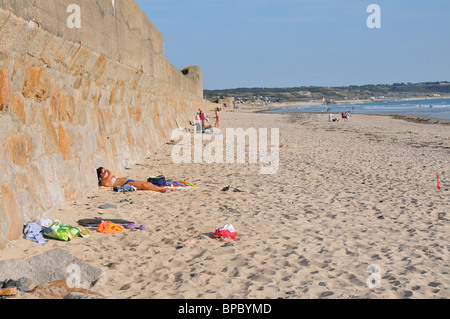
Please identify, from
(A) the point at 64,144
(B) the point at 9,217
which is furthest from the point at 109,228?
(A) the point at 64,144

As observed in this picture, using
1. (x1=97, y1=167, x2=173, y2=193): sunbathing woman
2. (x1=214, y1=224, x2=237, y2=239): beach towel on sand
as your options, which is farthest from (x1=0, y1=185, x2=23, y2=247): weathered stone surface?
(x1=97, y1=167, x2=173, y2=193): sunbathing woman

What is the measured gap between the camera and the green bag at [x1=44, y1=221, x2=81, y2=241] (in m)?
4.27

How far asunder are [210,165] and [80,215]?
523 cm

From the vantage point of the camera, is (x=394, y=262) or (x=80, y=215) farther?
(x=80, y=215)

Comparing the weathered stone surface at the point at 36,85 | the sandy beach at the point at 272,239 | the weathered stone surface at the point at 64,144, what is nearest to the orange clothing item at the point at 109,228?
the sandy beach at the point at 272,239

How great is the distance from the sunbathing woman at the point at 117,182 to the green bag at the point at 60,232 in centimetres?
227

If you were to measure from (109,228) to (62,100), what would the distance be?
78.6 inches

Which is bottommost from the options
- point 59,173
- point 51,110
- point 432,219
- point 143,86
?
point 432,219

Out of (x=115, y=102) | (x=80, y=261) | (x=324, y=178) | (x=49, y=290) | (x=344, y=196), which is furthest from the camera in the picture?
(x=324, y=178)

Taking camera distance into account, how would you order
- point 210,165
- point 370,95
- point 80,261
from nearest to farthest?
point 80,261, point 210,165, point 370,95

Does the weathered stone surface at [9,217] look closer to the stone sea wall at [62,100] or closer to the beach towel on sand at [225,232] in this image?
the stone sea wall at [62,100]

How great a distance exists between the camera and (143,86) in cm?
1056
